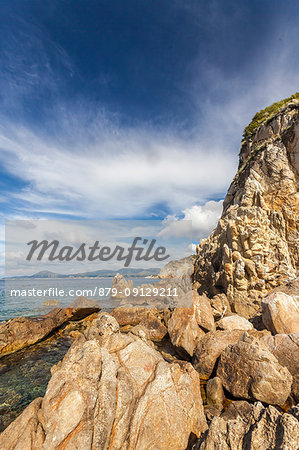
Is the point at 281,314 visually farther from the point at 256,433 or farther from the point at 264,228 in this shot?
the point at 264,228

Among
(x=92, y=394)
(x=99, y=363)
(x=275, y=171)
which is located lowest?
(x=92, y=394)

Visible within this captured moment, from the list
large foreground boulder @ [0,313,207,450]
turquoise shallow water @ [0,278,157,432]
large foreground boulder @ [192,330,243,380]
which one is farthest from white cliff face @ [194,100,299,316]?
turquoise shallow water @ [0,278,157,432]

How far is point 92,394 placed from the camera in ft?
22.4

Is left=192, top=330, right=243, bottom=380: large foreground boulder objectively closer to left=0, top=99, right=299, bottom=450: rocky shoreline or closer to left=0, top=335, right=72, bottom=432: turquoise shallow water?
left=0, top=99, right=299, bottom=450: rocky shoreline

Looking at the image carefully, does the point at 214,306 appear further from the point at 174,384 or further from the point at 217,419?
the point at 217,419

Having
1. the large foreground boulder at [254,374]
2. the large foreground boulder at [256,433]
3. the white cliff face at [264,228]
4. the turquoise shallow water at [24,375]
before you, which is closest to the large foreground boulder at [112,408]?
the large foreground boulder at [256,433]

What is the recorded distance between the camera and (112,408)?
674 centimetres

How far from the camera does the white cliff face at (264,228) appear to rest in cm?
2602

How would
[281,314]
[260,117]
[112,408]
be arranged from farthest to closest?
[260,117], [281,314], [112,408]

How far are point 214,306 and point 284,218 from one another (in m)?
15.9

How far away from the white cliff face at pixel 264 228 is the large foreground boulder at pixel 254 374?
633 inches

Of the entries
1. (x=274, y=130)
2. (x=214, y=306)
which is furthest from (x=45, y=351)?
(x=274, y=130)

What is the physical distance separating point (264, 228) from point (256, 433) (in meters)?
27.4

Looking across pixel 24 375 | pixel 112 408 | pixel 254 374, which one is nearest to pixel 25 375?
pixel 24 375
